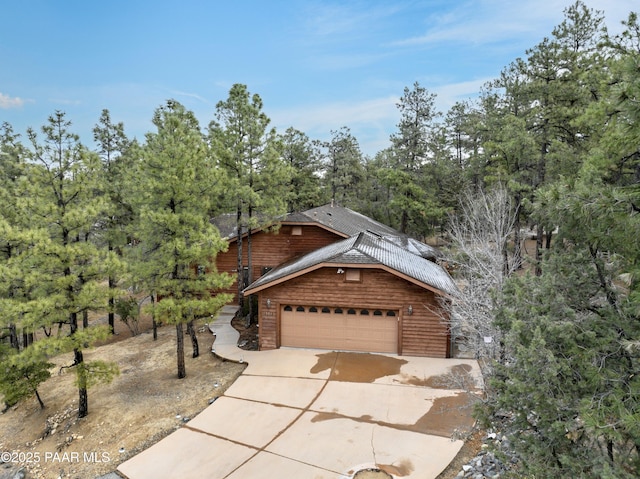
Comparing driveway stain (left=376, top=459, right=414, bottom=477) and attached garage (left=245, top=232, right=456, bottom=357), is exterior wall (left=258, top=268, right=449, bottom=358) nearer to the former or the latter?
attached garage (left=245, top=232, right=456, bottom=357)

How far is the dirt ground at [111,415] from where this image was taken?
7.98 m

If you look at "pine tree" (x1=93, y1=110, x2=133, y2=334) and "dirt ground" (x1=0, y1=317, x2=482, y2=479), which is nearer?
"dirt ground" (x1=0, y1=317, x2=482, y2=479)

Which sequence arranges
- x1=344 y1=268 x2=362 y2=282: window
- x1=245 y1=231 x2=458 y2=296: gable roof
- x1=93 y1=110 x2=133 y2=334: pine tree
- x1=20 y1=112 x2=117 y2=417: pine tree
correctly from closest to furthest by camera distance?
x1=20 y1=112 x2=117 y2=417: pine tree < x1=245 y1=231 x2=458 y2=296: gable roof < x1=344 y1=268 x2=362 y2=282: window < x1=93 y1=110 x2=133 y2=334: pine tree

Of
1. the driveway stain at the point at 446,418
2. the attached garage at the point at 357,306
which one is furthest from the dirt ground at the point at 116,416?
the attached garage at the point at 357,306

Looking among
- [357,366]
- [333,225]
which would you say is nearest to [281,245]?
[333,225]

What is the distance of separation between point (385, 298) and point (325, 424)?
5.09m

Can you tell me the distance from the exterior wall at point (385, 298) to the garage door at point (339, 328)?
300mm

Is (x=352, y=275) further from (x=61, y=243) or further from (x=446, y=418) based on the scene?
(x=61, y=243)

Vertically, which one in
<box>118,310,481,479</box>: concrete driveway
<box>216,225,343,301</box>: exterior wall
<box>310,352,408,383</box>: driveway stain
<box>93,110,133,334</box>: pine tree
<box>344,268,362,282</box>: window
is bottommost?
<box>118,310,481,479</box>: concrete driveway

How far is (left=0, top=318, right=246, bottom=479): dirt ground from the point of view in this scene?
7.98 meters

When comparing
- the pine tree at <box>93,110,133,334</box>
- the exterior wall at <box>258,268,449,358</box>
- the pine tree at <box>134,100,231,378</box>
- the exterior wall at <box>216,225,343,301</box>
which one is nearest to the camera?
the pine tree at <box>134,100,231,378</box>

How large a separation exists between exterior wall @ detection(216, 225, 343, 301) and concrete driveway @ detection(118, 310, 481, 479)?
841cm

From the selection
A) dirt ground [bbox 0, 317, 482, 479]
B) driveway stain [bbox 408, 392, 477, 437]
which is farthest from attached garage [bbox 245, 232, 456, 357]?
driveway stain [bbox 408, 392, 477, 437]

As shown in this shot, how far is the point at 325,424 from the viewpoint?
8344 millimetres
